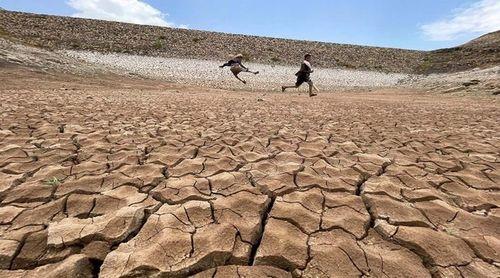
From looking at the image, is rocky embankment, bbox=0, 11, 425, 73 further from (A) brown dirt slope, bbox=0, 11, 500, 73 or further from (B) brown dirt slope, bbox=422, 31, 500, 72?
(B) brown dirt slope, bbox=422, 31, 500, 72

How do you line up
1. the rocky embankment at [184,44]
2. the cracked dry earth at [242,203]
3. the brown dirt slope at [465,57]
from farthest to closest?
the brown dirt slope at [465,57], the rocky embankment at [184,44], the cracked dry earth at [242,203]

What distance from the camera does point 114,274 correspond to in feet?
5.73

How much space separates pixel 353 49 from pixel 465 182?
31294 millimetres

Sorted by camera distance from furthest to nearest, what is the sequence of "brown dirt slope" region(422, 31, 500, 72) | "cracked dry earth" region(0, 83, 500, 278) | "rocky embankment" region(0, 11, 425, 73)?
"brown dirt slope" region(422, 31, 500, 72)
"rocky embankment" region(0, 11, 425, 73)
"cracked dry earth" region(0, 83, 500, 278)

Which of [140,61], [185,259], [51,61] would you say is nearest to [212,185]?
[185,259]

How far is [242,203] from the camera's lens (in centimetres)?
250

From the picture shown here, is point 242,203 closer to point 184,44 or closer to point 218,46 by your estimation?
point 184,44

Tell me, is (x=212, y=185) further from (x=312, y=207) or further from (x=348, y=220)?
(x=348, y=220)

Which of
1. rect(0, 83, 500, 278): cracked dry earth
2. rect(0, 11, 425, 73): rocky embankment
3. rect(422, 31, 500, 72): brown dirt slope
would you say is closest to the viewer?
rect(0, 83, 500, 278): cracked dry earth

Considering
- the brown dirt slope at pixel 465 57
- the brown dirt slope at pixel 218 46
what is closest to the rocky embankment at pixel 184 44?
the brown dirt slope at pixel 218 46

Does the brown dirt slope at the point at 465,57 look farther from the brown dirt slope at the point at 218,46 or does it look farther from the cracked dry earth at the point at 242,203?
the cracked dry earth at the point at 242,203

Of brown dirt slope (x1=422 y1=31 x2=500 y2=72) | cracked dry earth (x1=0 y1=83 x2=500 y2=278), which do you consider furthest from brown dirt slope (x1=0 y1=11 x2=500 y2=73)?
cracked dry earth (x1=0 y1=83 x2=500 y2=278)

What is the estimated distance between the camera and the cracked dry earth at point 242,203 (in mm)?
1870

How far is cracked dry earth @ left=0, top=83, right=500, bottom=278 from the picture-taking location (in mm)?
A: 1870
